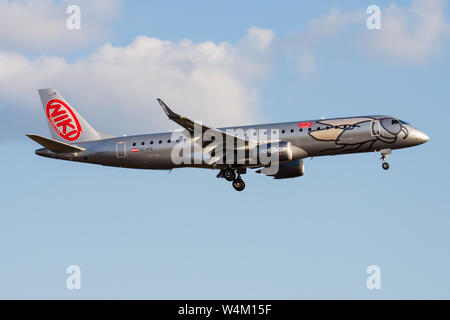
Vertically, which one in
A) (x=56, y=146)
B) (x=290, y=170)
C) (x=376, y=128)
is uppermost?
(x=376, y=128)

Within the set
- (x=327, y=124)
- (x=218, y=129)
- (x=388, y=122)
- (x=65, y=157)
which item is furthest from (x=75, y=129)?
(x=388, y=122)

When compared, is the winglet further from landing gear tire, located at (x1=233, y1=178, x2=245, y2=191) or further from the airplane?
landing gear tire, located at (x1=233, y1=178, x2=245, y2=191)

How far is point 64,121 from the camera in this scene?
207 ft

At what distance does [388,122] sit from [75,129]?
2468 cm

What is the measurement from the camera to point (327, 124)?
184 ft

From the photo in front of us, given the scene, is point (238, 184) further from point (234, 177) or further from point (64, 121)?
point (64, 121)

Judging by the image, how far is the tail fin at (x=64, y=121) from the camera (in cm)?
6212

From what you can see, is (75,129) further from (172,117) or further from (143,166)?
(172,117)

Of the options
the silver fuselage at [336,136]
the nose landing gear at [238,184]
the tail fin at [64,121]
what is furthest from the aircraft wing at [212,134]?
the tail fin at [64,121]

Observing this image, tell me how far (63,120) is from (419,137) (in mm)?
28069

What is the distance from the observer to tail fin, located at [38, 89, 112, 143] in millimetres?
62125

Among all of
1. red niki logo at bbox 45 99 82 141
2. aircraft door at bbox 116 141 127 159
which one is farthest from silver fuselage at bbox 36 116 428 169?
red niki logo at bbox 45 99 82 141

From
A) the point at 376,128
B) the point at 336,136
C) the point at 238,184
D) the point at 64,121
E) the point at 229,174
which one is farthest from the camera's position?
the point at 64,121

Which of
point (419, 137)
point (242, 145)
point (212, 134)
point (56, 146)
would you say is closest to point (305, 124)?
point (242, 145)
